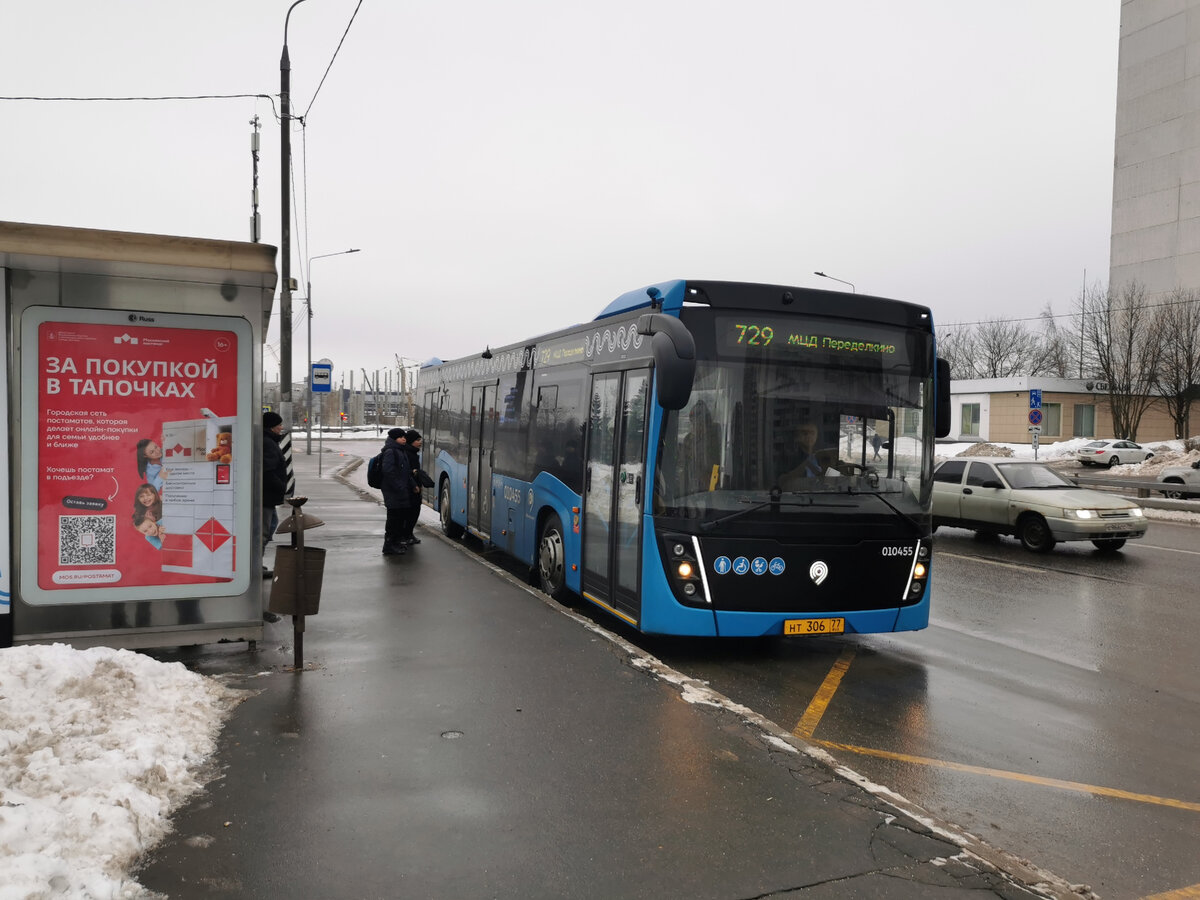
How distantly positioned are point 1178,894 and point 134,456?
651cm

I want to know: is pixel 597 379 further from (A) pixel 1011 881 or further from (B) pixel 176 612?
(A) pixel 1011 881

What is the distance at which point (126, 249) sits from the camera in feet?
19.7

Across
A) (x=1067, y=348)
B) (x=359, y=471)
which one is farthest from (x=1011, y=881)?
(x=1067, y=348)

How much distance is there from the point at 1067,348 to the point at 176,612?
245 feet

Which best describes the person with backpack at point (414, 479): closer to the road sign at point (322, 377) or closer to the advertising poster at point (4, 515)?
the advertising poster at point (4, 515)

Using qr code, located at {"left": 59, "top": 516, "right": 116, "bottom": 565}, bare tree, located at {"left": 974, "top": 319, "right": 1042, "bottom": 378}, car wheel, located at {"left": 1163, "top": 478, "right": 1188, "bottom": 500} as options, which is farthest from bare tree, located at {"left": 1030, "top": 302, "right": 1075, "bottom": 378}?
qr code, located at {"left": 59, "top": 516, "right": 116, "bottom": 565}

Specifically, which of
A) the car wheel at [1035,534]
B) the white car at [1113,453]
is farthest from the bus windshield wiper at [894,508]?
the white car at [1113,453]

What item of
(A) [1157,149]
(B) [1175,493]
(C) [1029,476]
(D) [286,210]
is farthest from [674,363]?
(A) [1157,149]

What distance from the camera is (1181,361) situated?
4912 centimetres

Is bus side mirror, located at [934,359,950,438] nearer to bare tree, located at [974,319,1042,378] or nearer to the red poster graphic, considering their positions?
the red poster graphic

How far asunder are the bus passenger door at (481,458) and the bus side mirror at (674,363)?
606 centimetres

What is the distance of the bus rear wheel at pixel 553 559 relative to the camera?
9555 mm

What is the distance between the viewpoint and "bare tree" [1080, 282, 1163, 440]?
49.6 m

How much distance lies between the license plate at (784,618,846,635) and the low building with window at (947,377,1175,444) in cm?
5127
